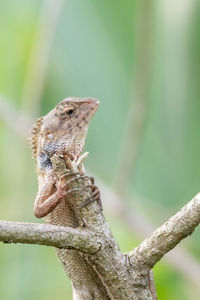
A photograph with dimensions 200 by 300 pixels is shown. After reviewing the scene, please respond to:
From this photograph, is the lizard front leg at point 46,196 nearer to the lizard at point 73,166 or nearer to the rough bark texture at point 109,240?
the lizard at point 73,166

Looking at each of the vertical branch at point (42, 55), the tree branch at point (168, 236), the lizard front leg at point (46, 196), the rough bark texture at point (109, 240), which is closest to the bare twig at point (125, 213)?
the vertical branch at point (42, 55)

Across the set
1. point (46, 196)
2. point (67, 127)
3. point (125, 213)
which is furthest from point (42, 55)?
point (46, 196)

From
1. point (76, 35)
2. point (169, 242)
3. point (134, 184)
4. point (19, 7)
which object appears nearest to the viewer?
point (169, 242)

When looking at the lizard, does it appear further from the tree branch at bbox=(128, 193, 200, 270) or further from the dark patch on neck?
the tree branch at bbox=(128, 193, 200, 270)

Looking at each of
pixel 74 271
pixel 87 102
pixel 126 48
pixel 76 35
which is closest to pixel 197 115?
pixel 126 48

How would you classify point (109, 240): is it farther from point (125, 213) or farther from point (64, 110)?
point (125, 213)

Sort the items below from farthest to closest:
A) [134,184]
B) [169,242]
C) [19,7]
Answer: [19,7] < [134,184] < [169,242]

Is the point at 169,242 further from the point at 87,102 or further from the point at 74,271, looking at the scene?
the point at 87,102
